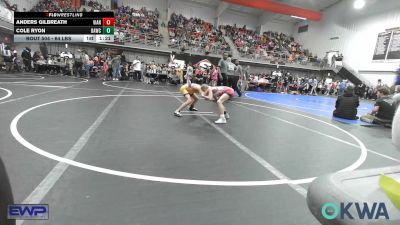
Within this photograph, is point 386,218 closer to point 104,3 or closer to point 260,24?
point 104,3

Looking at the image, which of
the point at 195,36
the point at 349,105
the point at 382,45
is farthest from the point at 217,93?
the point at 382,45

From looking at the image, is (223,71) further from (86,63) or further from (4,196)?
(4,196)

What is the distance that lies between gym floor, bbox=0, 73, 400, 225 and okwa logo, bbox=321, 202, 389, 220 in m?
0.88

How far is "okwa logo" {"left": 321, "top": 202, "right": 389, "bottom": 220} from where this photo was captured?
1.00 m

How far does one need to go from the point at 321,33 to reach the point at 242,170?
1268 inches

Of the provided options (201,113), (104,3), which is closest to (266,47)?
(104,3)

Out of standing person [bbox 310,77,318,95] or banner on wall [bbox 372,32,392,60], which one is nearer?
standing person [bbox 310,77,318,95]

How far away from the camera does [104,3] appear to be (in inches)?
1036

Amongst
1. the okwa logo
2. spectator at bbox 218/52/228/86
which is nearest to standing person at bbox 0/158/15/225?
the okwa logo

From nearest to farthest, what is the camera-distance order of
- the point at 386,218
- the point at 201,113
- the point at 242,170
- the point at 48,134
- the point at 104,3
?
1. the point at 386,218
2. the point at 242,170
3. the point at 48,134
4. the point at 201,113
5. the point at 104,3

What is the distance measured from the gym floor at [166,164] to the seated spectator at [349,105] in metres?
2.19

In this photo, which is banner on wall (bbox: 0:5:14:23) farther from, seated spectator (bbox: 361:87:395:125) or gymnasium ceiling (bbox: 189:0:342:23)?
seated spectator (bbox: 361:87:395:125)

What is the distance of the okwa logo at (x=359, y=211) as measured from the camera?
100cm
